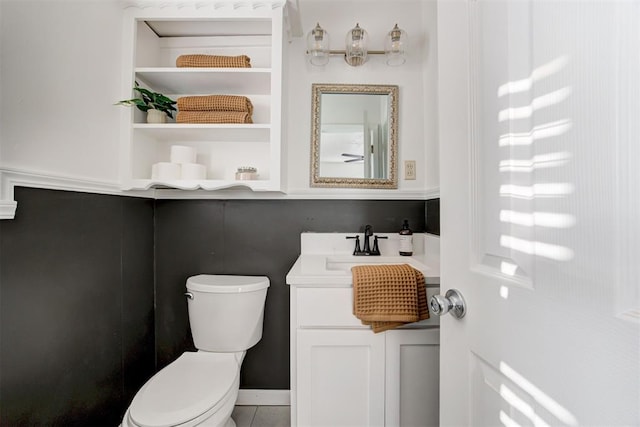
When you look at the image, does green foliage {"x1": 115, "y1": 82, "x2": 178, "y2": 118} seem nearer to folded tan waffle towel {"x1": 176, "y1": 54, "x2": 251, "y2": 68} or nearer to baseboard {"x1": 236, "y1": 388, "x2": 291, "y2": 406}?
folded tan waffle towel {"x1": 176, "y1": 54, "x2": 251, "y2": 68}

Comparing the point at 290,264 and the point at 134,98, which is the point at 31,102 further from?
the point at 290,264

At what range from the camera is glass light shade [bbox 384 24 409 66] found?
1616 millimetres

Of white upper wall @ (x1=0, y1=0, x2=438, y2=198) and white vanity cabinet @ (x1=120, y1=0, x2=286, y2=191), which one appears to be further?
white vanity cabinet @ (x1=120, y1=0, x2=286, y2=191)

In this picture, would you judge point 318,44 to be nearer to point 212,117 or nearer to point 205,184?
point 212,117

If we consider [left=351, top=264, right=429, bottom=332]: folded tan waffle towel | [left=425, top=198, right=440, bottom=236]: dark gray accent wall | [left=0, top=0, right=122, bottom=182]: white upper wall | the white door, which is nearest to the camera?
the white door

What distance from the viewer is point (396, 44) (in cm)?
162

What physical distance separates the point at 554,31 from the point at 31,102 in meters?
1.39

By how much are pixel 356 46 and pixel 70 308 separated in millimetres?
1769

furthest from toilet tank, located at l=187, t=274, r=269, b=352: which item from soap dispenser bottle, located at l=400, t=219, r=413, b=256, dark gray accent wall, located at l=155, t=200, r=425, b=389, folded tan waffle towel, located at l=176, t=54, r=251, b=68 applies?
folded tan waffle towel, located at l=176, t=54, r=251, b=68

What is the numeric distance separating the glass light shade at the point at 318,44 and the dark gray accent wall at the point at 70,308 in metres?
1.24

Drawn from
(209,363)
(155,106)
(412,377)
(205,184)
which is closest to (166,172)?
(205,184)

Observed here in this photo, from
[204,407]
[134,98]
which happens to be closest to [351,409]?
[204,407]

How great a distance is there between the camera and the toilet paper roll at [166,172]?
1459 mm

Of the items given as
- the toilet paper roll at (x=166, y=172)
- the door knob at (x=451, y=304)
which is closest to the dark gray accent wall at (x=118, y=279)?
the toilet paper roll at (x=166, y=172)
